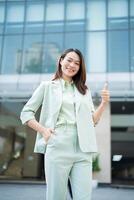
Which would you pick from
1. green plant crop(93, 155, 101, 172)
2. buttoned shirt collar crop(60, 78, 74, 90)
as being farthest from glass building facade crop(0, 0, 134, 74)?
buttoned shirt collar crop(60, 78, 74, 90)

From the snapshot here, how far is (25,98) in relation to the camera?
15.3m

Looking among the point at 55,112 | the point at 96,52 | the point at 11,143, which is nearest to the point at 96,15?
the point at 96,52

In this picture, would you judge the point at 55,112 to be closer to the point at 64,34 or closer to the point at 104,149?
the point at 104,149

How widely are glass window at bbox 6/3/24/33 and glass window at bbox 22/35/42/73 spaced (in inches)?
34.6

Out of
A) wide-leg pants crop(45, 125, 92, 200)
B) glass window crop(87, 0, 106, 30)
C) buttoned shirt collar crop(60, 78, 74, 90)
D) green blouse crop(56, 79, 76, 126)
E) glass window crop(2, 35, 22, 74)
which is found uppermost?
glass window crop(87, 0, 106, 30)

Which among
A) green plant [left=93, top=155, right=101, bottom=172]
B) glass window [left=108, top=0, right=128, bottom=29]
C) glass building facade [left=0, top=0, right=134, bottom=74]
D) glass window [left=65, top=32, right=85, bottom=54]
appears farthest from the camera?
glass window [left=108, top=0, right=128, bottom=29]

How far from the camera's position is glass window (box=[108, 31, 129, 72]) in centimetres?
1528

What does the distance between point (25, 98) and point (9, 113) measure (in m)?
3.06

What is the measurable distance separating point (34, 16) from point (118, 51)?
16.0 feet

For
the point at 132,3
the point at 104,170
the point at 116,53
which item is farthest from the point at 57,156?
the point at 132,3

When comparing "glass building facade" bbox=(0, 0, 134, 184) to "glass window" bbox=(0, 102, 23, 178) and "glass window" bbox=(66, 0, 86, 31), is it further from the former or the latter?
"glass window" bbox=(0, 102, 23, 178)

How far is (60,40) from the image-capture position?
1611 centimetres

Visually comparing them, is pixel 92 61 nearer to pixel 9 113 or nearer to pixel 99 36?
pixel 99 36

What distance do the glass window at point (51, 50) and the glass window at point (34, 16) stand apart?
0.80 m
